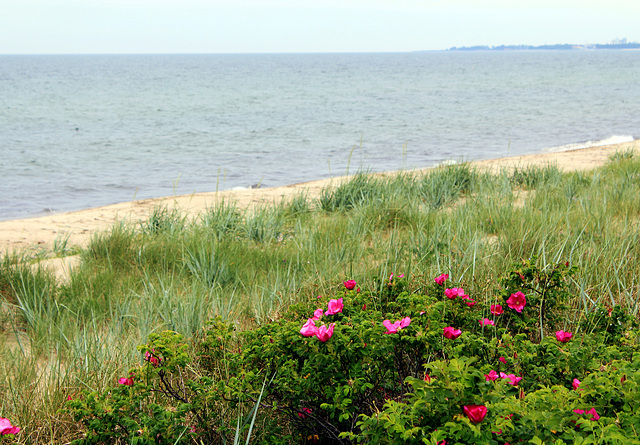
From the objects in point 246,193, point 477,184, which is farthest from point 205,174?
point 477,184

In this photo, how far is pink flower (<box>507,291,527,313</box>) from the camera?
2410 millimetres

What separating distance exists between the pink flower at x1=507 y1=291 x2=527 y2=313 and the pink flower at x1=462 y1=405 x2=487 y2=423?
1239 millimetres

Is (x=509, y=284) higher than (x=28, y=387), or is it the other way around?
(x=509, y=284)

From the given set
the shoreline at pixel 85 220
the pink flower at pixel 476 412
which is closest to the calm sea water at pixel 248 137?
the shoreline at pixel 85 220

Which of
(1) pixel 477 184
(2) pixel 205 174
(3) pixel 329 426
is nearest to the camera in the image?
(3) pixel 329 426

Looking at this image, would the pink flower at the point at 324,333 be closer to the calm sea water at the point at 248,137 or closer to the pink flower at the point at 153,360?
the pink flower at the point at 153,360

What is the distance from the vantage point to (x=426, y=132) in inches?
797

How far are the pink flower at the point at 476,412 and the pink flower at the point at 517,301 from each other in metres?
1.24

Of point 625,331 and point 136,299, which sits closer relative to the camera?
point 625,331

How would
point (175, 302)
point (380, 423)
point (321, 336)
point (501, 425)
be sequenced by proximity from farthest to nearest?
point (175, 302), point (321, 336), point (380, 423), point (501, 425)

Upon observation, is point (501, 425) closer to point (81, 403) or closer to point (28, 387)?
point (81, 403)

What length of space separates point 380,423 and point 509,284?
4.62 feet

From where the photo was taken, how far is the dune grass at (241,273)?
2576 millimetres

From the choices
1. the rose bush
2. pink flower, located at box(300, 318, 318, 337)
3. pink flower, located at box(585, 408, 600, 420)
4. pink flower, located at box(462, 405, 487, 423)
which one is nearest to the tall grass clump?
the rose bush
